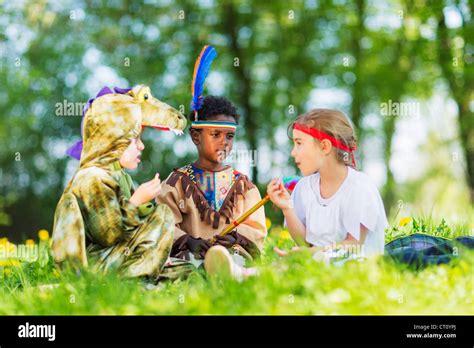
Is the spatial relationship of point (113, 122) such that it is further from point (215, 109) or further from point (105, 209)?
point (215, 109)

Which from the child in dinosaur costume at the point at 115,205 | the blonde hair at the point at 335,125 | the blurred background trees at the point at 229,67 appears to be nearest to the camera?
the child in dinosaur costume at the point at 115,205

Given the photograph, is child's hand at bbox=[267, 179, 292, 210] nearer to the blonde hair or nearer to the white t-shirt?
the white t-shirt

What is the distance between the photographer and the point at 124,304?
3.36m

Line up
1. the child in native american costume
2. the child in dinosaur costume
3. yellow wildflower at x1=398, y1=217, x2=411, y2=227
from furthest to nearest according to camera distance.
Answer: yellow wildflower at x1=398, y1=217, x2=411, y2=227 → the child in native american costume → the child in dinosaur costume

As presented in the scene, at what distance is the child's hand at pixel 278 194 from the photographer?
154 inches

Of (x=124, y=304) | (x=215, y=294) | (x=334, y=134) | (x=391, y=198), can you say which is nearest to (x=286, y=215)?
(x=334, y=134)

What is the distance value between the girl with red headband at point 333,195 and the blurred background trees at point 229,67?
200 inches

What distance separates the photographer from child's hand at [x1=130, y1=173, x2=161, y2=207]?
377cm

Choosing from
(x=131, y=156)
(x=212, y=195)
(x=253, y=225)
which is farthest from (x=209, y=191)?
(x=131, y=156)

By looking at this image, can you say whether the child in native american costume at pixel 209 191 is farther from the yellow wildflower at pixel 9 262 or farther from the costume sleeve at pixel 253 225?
the yellow wildflower at pixel 9 262

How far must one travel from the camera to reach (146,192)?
12.4 ft

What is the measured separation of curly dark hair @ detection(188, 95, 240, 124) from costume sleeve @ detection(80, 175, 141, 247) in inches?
33.3

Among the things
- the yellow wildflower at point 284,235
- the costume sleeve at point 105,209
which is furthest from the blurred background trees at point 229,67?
the costume sleeve at point 105,209

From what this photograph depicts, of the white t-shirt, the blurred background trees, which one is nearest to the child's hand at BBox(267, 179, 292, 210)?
the white t-shirt
